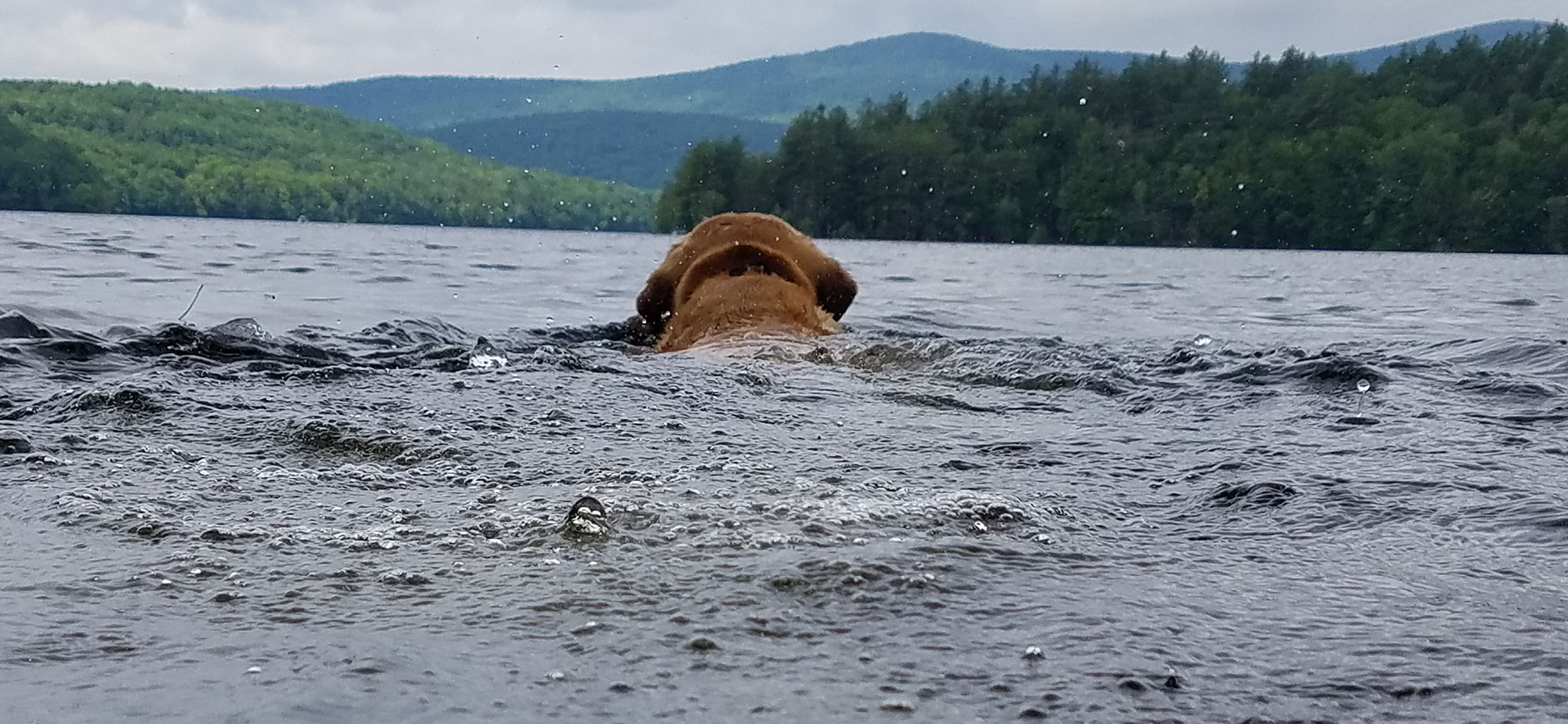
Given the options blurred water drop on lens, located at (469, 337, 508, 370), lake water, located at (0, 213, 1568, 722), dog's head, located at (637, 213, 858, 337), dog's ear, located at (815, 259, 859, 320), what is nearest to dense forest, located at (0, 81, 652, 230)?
dog's head, located at (637, 213, 858, 337)

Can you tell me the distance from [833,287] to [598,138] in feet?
501

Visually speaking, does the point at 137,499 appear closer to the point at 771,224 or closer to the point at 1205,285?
the point at 771,224

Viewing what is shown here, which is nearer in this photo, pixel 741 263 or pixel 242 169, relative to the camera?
pixel 741 263

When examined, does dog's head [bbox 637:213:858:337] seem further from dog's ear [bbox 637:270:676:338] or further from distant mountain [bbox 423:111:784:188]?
distant mountain [bbox 423:111:784:188]

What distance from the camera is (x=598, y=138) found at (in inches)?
6176

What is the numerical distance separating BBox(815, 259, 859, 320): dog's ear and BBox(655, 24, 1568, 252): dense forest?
210 feet

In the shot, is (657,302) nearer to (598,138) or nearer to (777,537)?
(777,537)

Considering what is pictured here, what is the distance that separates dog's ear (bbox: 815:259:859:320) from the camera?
7.49 metres

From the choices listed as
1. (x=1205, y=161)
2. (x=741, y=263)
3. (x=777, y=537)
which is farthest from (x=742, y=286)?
(x=1205, y=161)

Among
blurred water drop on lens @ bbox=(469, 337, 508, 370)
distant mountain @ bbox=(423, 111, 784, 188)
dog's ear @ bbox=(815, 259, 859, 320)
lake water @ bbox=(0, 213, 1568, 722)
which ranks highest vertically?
distant mountain @ bbox=(423, 111, 784, 188)

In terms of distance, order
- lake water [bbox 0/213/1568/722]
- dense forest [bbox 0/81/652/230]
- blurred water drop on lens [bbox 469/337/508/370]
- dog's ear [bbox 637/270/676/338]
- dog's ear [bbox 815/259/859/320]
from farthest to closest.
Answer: dense forest [bbox 0/81/652/230] → dog's ear [bbox 815/259/859/320] → dog's ear [bbox 637/270/676/338] → blurred water drop on lens [bbox 469/337/508/370] → lake water [bbox 0/213/1568/722]

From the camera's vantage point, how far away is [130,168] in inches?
2667

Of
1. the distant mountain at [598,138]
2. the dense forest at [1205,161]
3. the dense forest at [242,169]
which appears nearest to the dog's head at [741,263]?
the dense forest at [242,169]

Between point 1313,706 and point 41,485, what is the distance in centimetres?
271
